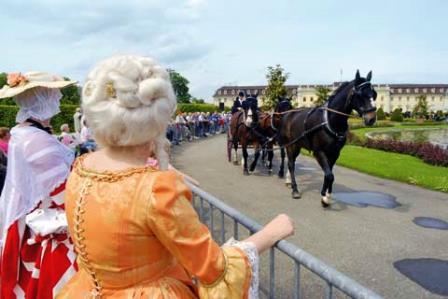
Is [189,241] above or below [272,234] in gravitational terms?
above

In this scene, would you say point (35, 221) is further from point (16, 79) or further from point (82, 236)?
point (82, 236)

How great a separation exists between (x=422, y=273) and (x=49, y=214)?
182 inches

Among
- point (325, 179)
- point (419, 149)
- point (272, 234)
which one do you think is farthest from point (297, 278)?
point (419, 149)

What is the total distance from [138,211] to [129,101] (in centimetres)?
42

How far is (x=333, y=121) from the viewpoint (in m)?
8.10

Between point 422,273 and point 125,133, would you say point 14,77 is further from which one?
point 422,273

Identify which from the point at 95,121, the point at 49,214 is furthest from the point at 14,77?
the point at 95,121

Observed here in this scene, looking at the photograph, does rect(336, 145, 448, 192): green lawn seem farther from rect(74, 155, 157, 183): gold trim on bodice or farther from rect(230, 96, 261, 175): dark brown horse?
rect(74, 155, 157, 183): gold trim on bodice

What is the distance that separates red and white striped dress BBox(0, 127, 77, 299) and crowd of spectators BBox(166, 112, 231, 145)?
17.2m

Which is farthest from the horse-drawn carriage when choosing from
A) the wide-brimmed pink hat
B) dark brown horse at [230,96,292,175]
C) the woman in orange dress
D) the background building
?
the background building

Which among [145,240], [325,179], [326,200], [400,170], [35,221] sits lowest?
[400,170]

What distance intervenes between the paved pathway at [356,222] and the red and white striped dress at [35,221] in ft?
8.78

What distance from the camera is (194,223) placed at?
154 cm

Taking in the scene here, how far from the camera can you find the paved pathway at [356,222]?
5.20 m
